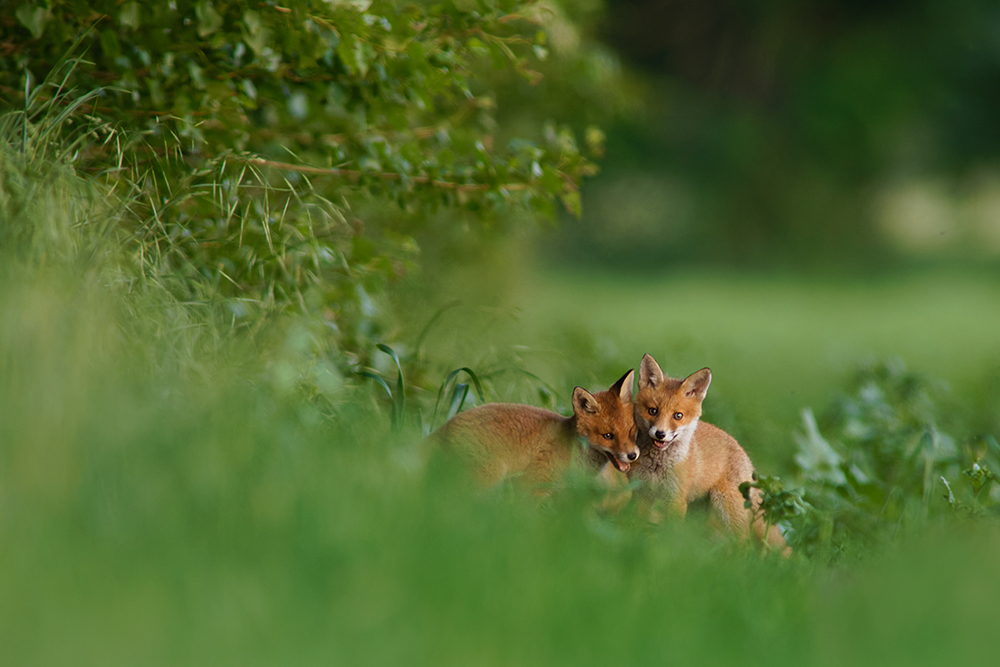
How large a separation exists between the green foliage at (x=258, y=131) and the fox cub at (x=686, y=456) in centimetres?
121

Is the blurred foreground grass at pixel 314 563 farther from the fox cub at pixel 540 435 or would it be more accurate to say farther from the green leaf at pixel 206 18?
the green leaf at pixel 206 18

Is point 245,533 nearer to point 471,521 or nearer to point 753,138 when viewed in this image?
point 471,521

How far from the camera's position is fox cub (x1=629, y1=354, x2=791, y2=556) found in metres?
3.23

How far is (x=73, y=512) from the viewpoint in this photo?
2012mm

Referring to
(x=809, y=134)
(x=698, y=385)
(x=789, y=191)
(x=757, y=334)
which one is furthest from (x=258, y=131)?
(x=789, y=191)

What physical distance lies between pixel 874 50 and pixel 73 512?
67.3 ft

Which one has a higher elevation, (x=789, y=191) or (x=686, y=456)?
(x=686, y=456)

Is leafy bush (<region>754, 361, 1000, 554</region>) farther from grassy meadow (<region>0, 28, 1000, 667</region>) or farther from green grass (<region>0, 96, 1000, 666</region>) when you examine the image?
green grass (<region>0, 96, 1000, 666</region>)

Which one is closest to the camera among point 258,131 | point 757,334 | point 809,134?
point 258,131

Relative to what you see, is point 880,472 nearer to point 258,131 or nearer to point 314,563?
point 258,131

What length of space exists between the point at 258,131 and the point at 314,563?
3.20 m

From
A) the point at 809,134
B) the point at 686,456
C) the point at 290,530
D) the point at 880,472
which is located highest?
the point at 290,530

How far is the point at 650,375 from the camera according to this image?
129 inches

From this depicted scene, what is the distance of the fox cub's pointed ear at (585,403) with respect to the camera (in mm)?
3021
